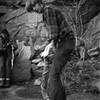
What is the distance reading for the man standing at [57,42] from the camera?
3.60m

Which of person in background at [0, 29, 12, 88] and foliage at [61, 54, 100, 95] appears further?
person in background at [0, 29, 12, 88]

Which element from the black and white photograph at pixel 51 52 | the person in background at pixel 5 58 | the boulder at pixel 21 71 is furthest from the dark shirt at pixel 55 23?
the boulder at pixel 21 71

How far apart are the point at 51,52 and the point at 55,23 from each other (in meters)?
0.50

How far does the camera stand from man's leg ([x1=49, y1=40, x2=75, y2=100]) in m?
3.59

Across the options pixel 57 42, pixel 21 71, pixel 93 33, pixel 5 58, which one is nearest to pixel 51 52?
pixel 57 42

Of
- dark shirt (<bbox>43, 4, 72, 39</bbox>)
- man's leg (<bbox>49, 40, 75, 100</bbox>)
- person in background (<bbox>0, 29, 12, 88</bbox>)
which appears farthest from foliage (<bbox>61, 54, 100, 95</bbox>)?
dark shirt (<bbox>43, 4, 72, 39</bbox>)

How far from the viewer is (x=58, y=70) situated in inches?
142

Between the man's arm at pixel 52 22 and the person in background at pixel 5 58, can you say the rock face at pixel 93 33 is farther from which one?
the man's arm at pixel 52 22

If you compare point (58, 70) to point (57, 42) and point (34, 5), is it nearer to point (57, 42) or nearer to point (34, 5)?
point (57, 42)

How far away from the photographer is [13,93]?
→ 578 cm

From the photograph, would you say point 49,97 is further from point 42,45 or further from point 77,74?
point 42,45

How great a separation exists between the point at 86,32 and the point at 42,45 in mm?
1992

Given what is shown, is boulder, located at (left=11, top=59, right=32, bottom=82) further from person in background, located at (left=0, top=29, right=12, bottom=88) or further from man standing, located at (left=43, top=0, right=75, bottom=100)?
man standing, located at (left=43, top=0, right=75, bottom=100)

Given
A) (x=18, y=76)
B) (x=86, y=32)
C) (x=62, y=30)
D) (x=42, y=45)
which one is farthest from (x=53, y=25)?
(x=42, y=45)
